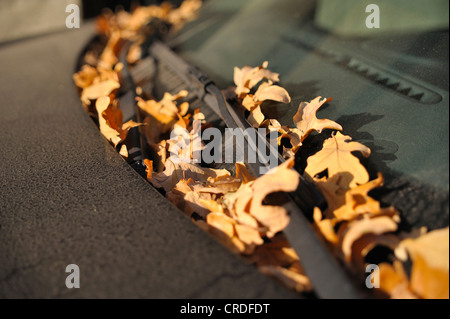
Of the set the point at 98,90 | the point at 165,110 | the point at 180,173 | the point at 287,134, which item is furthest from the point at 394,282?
the point at 98,90

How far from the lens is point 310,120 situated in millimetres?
1141

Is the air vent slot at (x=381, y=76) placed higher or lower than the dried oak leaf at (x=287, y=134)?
higher

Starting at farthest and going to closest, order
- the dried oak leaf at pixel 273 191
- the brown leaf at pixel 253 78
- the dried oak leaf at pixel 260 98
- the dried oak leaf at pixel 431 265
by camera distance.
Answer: the brown leaf at pixel 253 78 < the dried oak leaf at pixel 260 98 < the dried oak leaf at pixel 273 191 < the dried oak leaf at pixel 431 265

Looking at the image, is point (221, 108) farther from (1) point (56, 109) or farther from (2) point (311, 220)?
(1) point (56, 109)

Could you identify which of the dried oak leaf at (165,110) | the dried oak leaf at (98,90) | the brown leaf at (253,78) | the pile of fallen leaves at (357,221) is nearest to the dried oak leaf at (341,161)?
the pile of fallen leaves at (357,221)

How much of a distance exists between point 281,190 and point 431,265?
346 mm

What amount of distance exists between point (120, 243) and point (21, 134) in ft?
2.73

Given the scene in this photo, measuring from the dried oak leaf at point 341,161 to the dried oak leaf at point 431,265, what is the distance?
0.22 metres

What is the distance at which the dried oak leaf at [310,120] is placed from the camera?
1.08 m

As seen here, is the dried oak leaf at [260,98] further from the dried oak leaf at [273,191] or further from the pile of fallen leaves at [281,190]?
the dried oak leaf at [273,191]

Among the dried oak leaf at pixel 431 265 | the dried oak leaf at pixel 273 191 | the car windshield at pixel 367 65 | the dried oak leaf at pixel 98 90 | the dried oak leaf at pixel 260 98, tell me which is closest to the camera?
the dried oak leaf at pixel 431 265

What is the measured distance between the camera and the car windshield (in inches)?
37.6

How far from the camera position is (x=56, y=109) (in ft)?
5.08

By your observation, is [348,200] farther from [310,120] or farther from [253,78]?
[253,78]
